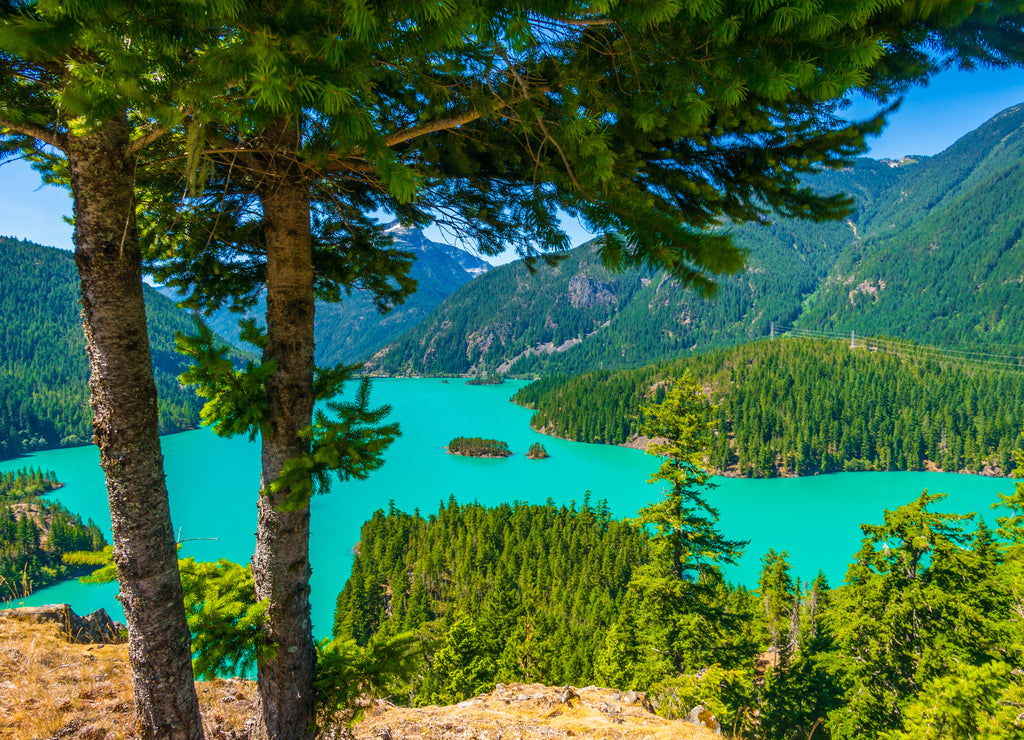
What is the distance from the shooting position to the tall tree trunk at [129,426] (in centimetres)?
209

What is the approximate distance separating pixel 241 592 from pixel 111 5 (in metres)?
3.09

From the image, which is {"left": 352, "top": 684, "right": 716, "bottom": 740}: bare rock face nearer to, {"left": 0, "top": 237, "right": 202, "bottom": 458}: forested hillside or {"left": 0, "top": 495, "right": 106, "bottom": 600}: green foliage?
{"left": 0, "top": 495, "right": 106, "bottom": 600}: green foliage

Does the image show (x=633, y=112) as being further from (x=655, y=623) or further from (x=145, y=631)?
(x=655, y=623)

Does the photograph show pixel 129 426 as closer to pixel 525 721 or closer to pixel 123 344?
pixel 123 344

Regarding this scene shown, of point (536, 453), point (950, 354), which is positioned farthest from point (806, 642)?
point (950, 354)

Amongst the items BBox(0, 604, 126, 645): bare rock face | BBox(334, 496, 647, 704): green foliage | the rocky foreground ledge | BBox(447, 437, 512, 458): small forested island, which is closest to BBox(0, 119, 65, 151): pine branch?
the rocky foreground ledge

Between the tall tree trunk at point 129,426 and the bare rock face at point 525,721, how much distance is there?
1.68 meters

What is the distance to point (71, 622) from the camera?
5.47 m

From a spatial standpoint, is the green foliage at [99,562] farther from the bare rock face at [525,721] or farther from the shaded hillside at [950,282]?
the shaded hillside at [950,282]

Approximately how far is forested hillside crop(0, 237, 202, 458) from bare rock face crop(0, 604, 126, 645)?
96.9m

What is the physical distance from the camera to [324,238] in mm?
4195

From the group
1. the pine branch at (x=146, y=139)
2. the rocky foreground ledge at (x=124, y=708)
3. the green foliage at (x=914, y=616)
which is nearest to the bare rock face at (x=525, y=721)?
the rocky foreground ledge at (x=124, y=708)

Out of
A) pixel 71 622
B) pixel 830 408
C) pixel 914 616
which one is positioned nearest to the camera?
pixel 71 622

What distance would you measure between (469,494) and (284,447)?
5632 centimetres
